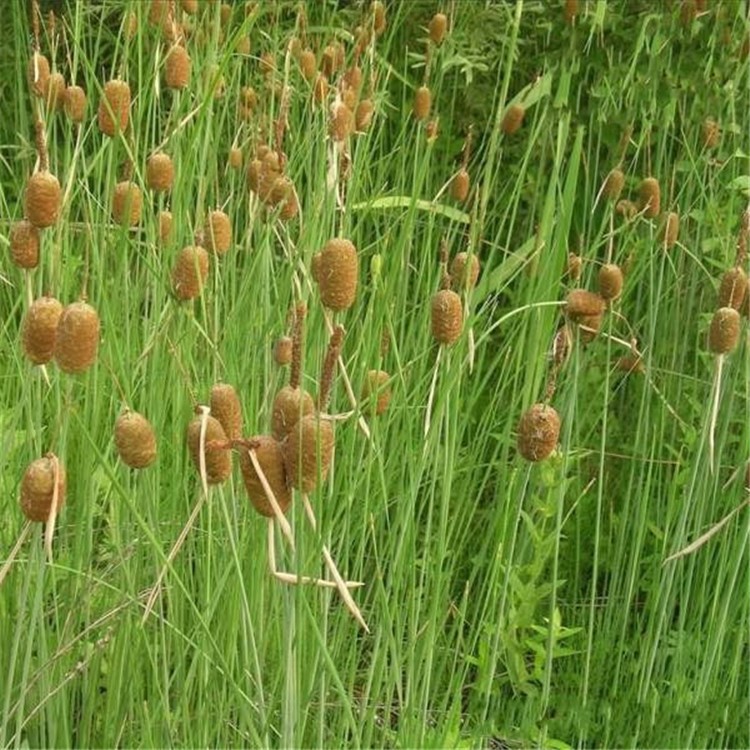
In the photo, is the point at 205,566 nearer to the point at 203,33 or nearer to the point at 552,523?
the point at 552,523

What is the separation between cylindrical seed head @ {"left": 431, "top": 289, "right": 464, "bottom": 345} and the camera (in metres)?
1.18

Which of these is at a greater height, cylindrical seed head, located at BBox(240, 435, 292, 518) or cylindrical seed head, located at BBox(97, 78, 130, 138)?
cylindrical seed head, located at BBox(97, 78, 130, 138)

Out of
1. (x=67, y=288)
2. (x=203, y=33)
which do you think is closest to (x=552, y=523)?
(x=67, y=288)

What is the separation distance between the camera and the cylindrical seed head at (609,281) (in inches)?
56.9

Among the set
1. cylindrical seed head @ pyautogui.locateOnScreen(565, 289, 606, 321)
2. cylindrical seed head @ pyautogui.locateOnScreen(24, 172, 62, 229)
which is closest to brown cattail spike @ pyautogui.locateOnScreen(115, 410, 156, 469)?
cylindrical seed head @ pyautogui.locateOnScreen(24, 172, 62, 229)

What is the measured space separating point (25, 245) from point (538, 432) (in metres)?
0.48

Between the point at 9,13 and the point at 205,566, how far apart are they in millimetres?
2421

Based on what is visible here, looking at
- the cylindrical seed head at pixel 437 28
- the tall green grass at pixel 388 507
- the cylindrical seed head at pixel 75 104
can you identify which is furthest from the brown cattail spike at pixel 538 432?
the cylindrical seed head at pixel 437 28

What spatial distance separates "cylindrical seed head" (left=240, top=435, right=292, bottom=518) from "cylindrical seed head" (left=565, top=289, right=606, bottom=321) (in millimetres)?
541

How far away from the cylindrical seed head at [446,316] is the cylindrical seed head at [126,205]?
15.4 inches

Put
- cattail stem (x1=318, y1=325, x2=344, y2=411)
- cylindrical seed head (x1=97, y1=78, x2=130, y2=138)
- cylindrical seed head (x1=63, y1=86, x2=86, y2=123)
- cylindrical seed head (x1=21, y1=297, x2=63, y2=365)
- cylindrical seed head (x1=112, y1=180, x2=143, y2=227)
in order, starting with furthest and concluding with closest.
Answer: cylindrical seed head (x1=63, y1=86, x2=86, y2=123), cylindrical seed head (x1=97, y1=78, x2=130, y2=138), cylindrical seed head (x1=112, y1=180, x2=143, y2=227), cylindrical seed head (x1=21, y1=297, x2=63, y2=365), cattail stem (x1=318, y1=325, x2=344, y2=411)

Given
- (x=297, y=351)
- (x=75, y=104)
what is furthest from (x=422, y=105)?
(x=297, y=351)

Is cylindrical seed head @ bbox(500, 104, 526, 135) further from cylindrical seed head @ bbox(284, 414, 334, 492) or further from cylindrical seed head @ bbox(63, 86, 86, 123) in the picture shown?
cylindrical seed head @ bbox(284, 414, 334, 492)

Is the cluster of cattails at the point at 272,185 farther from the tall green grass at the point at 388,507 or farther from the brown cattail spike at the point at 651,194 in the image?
the brown cattail spike at the point at 651,194
